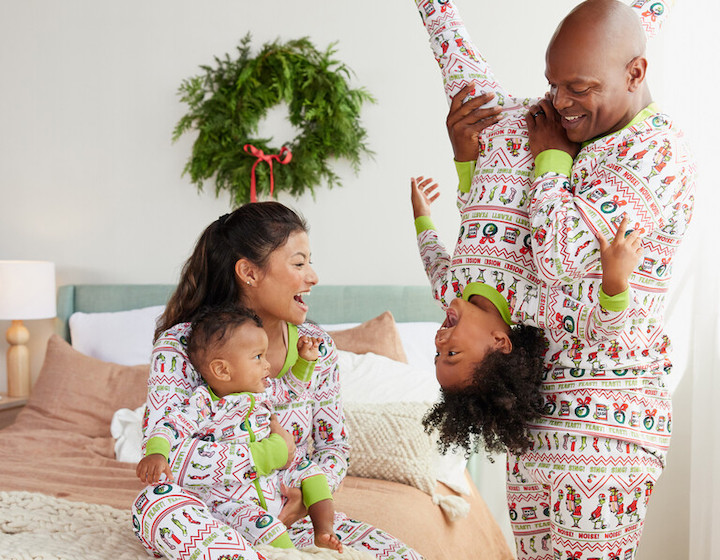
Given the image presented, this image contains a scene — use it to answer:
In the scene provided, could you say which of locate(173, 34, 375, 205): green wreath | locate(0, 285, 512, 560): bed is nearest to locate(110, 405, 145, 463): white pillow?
locate(0, 285, 512, 560): bed

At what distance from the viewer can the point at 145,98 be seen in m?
3.31

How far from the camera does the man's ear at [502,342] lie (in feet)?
4.01

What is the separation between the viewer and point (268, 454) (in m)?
1.35

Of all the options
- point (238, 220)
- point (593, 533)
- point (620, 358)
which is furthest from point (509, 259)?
point (238, 220)

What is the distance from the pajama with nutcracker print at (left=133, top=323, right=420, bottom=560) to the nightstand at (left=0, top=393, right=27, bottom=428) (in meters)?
2.10

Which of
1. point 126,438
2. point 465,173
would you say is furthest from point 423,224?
point 126,438

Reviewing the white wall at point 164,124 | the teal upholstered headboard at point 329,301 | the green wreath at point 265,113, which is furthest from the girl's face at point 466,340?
the green wreath at point 265,113

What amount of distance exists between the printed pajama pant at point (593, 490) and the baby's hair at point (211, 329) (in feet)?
1.95

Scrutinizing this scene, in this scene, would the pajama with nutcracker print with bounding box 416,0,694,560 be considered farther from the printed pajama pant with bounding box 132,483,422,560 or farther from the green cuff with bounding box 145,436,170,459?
the green cuff with bounding box 145,436,170,459

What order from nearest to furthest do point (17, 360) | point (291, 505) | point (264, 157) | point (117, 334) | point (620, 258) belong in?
point (620, 258) < point (291, 505) < point (117, 334) < point (264, 157) < point (17, 360)

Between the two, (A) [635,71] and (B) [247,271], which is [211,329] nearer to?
(B) [247,271]

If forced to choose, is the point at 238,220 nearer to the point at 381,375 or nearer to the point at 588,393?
the point at 588,393

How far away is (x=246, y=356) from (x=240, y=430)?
141 millimetres

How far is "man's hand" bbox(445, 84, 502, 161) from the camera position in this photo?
1320 mm
